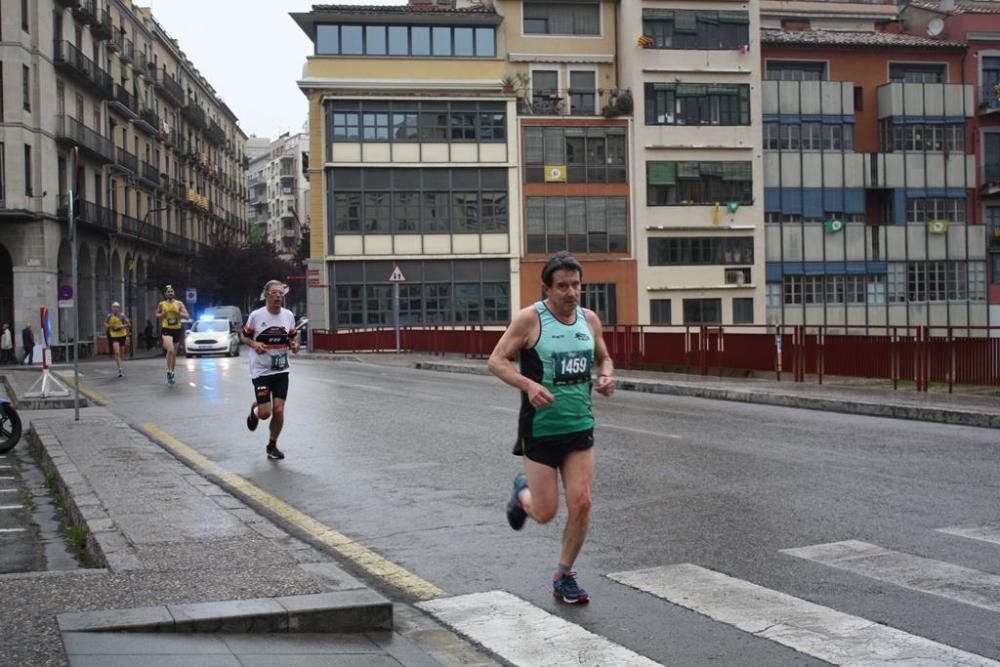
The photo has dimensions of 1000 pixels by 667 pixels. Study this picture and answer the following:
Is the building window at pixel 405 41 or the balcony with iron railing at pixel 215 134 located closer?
the building window at pixel 405 41

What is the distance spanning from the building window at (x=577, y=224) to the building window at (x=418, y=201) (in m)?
1.52

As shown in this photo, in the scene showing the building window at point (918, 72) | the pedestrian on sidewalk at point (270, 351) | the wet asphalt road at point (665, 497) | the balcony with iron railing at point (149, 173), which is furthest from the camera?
the balcony with iron railing at point (149, 173)

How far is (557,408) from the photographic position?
570cm

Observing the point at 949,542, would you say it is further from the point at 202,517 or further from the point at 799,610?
the point at 202,517

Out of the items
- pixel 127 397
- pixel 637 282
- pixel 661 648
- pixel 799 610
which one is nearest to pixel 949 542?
pixel 799 610

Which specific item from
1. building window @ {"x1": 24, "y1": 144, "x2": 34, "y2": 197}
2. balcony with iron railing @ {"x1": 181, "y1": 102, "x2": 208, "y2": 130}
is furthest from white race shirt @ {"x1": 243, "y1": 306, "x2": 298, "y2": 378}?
balcony with iron railing @ {"x1": 181, "y1": 102, "x2": 208, "y2": 130}

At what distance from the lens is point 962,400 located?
1659 cm

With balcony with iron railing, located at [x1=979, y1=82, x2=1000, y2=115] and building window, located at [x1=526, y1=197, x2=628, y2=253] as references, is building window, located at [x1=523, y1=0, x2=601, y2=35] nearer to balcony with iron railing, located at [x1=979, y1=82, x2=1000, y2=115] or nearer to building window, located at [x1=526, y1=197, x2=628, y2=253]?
building window, located at [x1=526, y1=197, x2=628, y2=253]

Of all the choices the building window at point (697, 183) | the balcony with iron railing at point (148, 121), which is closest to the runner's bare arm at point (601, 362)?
the building window at point (697, 183)

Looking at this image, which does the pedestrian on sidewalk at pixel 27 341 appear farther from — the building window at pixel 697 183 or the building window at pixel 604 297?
the building window at pixel 697 183

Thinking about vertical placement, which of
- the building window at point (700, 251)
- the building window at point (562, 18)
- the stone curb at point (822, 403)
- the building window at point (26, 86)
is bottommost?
the stone curb at point (822, 403)

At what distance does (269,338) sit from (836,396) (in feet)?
31.3

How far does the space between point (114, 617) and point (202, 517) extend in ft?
8.30

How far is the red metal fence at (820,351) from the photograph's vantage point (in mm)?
18203
